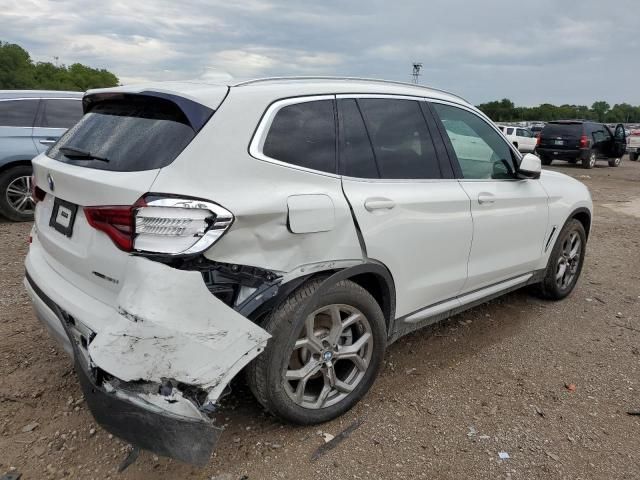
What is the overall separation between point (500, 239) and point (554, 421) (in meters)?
1.30

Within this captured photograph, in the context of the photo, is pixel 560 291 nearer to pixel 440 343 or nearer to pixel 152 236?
pixel 440 343

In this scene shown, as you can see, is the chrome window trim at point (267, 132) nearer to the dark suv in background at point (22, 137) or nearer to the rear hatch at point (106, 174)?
the rear hatch at point (106, 174)

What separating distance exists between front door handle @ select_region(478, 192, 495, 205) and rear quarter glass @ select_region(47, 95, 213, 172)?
1.97 meters

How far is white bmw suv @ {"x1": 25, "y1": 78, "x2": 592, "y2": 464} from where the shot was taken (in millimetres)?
2064

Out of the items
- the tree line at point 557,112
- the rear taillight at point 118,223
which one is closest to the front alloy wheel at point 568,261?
the rear taillight at point 118,223

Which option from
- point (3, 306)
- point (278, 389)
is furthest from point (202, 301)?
point (3, 306)

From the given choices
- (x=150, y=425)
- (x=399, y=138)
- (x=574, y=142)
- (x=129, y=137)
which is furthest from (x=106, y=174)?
(x=574, y=142)

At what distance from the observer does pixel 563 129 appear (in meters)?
19.8

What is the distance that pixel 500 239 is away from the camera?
3736mm

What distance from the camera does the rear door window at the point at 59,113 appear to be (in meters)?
7.23

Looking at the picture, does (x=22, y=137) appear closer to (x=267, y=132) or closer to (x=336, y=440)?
(x=267, y=132)

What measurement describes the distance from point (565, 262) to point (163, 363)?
4001 millimetres

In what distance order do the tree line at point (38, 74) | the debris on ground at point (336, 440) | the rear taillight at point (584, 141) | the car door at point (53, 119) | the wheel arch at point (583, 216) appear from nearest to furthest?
the debris on ground at point (336, 440) → the wheel arch at point (583, 216) → the car door at point (53, 119) → the rear taillight at point (584, 141) → the tree line at point (38, 74)

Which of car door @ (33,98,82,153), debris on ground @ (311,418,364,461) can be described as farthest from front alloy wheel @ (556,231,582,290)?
car door @ (33,98,82,153)
